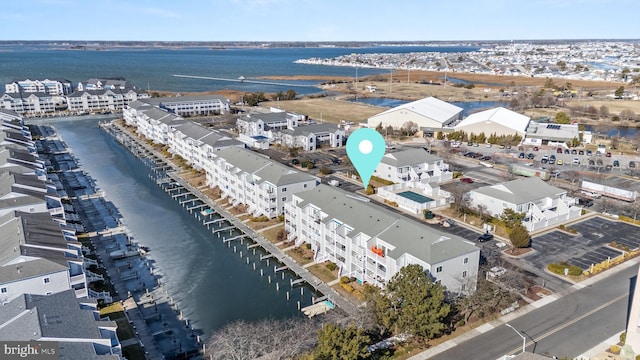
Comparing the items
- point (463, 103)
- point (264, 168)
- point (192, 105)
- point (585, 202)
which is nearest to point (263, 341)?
point (264, 168)

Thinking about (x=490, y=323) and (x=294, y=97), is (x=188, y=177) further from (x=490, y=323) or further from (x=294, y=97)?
(x=294, y=97)

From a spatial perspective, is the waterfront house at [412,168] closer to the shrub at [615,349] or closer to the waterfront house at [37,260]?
the shrub at [615,349]

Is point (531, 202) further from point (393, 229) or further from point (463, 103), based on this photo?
point (463, 103)

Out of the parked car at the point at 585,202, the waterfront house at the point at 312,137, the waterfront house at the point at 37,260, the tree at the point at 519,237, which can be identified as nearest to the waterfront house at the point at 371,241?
the tree at the point at 519,237

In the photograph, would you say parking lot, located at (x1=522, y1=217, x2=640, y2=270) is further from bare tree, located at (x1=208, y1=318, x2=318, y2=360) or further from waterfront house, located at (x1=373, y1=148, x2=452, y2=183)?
bare tree, located at (x1=208, y1=318, x2=318, y2=360)

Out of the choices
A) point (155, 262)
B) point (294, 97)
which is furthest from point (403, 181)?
point (294, 97)
